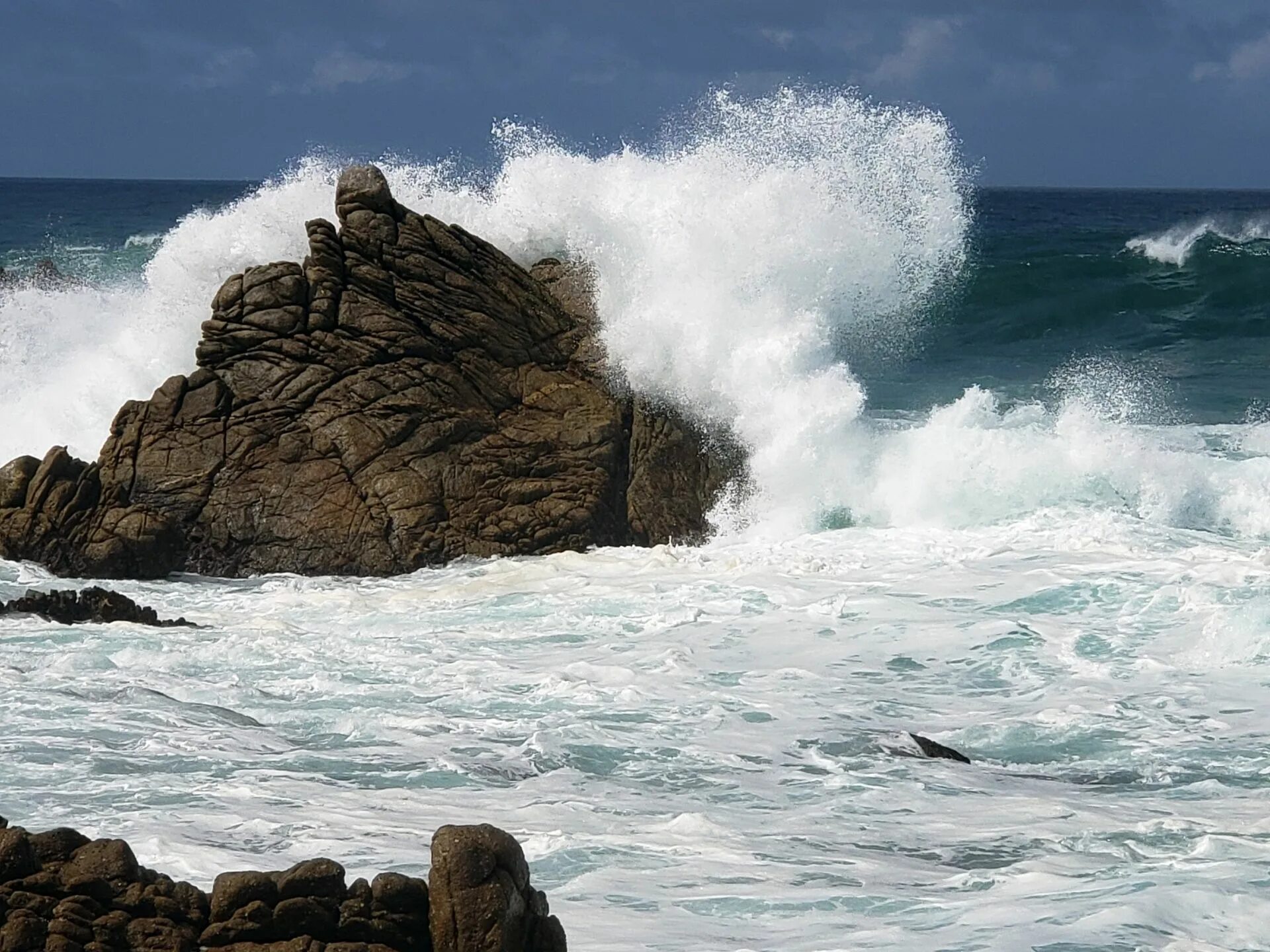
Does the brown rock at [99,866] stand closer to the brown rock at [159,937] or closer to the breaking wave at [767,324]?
the brown rock at [159,937]

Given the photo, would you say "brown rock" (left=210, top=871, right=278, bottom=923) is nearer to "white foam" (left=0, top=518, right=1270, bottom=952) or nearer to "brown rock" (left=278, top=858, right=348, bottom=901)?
"brown rock" (left=278, top=858, right=348, bottom=901)

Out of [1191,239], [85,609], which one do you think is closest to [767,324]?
[85,609]

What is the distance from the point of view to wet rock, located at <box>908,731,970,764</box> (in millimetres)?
7832

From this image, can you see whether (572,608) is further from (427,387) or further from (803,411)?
(803,411)

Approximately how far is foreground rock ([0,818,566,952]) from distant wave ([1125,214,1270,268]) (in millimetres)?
28556

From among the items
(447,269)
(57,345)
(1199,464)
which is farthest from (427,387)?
(1199,464)

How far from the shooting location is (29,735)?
25.4 feet

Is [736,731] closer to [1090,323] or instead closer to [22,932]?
[22,932]

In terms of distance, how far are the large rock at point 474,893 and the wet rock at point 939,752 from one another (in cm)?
368

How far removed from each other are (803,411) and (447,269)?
318 centimetres

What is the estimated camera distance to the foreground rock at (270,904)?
4.47 meters

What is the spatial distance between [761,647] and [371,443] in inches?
151

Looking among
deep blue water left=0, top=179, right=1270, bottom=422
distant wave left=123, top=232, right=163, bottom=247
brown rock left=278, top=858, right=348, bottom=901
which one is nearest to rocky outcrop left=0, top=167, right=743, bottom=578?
deep blue water left=0, top=179, right=1270, bottom=422

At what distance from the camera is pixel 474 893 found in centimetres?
451
